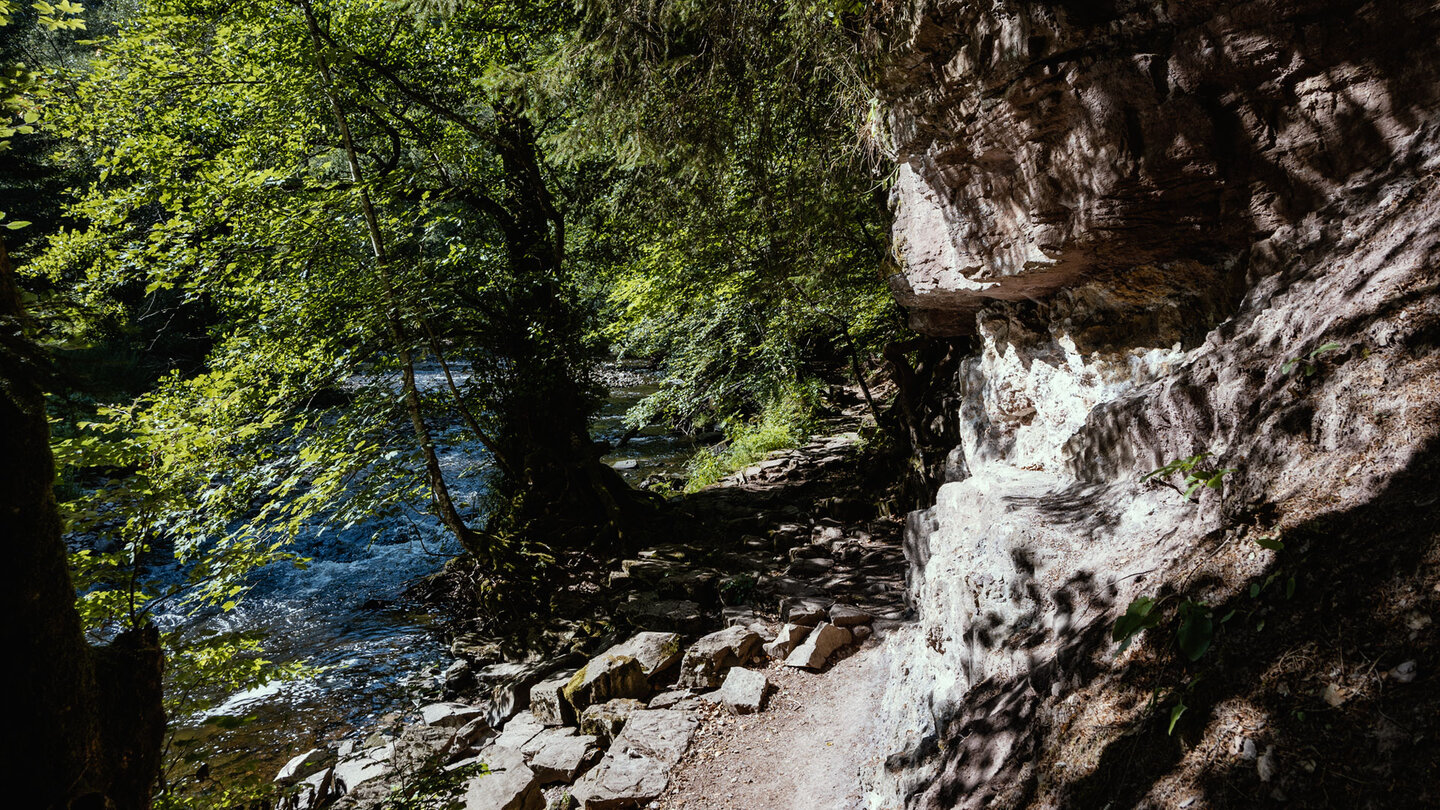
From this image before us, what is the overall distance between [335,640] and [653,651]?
529 cm

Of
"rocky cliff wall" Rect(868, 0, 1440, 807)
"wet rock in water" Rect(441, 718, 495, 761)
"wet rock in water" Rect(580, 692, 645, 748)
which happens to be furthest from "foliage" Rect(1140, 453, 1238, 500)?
"wet rock in water" Rect(441, 718, 495, 761)

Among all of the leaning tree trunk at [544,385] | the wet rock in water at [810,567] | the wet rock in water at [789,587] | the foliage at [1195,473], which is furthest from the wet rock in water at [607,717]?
the foliage at [1195,473]

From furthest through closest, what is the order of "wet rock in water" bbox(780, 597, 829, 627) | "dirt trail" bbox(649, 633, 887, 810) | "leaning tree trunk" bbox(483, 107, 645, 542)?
"leaning tree trunk" bbox(483, 107, 645, 542) → "wet rock in water" bbox(780, 597, 829, 627) → "dirt trail" bbox(649, 633, 887, 810)

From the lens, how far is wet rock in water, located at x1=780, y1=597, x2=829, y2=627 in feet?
23.7

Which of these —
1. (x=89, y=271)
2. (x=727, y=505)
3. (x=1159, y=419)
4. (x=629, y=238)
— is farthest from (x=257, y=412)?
(x=1159, y=419)

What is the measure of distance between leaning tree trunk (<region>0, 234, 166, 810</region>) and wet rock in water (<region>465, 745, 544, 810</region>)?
314cm

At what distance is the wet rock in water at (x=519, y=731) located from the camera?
22.1ft

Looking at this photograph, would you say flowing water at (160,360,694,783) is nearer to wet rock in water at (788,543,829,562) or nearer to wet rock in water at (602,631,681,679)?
wet rock in water at (602,631,681,679)

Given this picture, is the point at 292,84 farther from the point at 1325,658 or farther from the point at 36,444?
the point at 1325,658

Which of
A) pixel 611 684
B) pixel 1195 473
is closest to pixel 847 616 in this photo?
pixel 611 684

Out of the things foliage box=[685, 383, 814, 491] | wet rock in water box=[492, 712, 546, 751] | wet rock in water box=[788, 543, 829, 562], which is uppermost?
foliage box=[685, 383, 814, 491]

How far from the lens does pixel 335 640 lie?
960 cm

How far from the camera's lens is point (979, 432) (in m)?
5.96

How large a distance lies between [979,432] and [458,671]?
22.2ft
